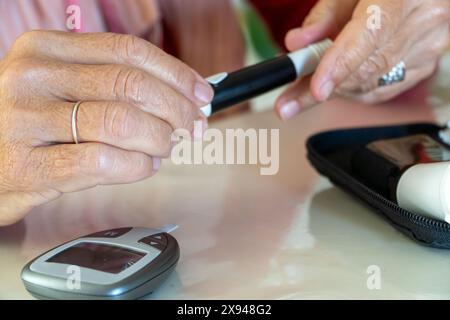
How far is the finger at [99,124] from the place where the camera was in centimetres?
48

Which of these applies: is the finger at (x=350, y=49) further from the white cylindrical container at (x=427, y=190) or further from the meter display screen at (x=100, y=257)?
the meter display screen at (x=100, y=257)

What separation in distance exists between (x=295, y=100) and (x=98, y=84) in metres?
0.27

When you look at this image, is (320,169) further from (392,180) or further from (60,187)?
(60,187)

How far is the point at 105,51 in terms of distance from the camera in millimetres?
509

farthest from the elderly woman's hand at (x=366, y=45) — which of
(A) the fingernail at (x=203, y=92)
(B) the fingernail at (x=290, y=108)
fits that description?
(A) the fingernail at (x=203, y=92)

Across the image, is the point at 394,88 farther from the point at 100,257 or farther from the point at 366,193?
the point at 100,257

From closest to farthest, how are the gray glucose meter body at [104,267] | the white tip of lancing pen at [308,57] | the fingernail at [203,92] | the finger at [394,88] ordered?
the gray glucose meter body at [104,267] → the fingernail at [203,92] → the white tip of lancing pen at [308,57] → the finger at [394,88]

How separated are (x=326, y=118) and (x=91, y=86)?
0.45 m

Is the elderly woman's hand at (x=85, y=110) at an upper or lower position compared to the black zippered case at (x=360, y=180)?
upper

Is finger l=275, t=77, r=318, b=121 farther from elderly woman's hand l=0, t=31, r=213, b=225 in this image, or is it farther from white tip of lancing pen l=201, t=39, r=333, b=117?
elderly woman's hand l=0, t=31, r=213, b=225

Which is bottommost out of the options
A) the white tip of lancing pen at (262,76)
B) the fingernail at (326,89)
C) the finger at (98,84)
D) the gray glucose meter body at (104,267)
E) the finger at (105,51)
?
the gray glucose meter body at (104,267)

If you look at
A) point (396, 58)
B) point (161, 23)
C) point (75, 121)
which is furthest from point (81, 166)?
point (161, 23)
